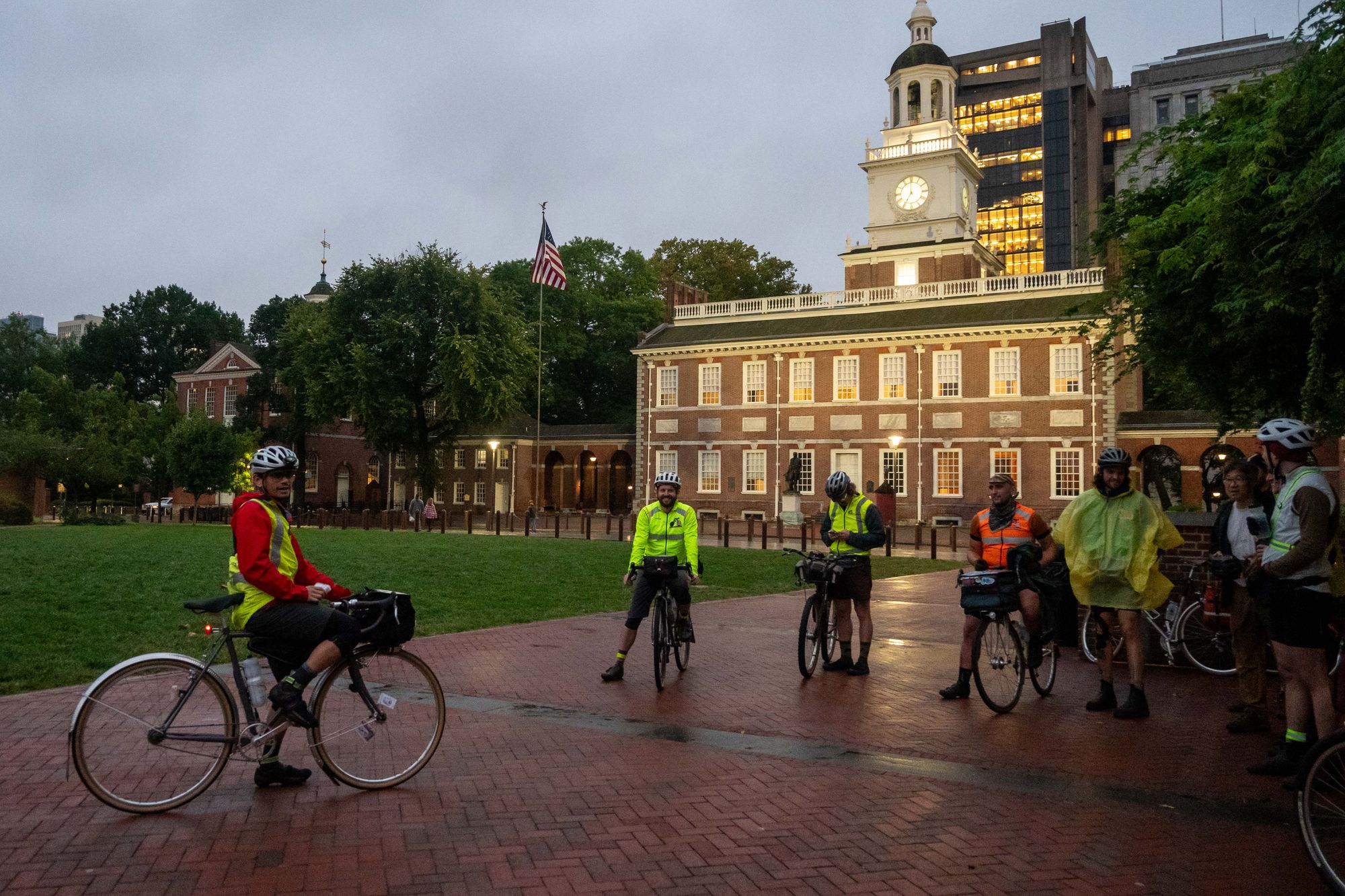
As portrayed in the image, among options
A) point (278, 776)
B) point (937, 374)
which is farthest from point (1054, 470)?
point (278, 776)

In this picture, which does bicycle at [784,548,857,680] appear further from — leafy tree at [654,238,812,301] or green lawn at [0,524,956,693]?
leafy tree at [654,238,812,301]

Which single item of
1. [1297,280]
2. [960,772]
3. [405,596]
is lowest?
[960,772]

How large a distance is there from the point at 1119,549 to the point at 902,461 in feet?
117

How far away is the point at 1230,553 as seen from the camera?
766 cm

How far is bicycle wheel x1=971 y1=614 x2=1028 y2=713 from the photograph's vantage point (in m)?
7.82

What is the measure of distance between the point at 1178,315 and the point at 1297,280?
131 inches

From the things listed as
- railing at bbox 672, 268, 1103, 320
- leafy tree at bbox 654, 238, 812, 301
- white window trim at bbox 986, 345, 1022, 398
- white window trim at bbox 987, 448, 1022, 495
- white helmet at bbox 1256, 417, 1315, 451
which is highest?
leafy tree at bbox 654, 238, 812, 301

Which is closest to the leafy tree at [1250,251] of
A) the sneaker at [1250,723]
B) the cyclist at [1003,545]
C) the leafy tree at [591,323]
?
the cyclist at [1003,545]

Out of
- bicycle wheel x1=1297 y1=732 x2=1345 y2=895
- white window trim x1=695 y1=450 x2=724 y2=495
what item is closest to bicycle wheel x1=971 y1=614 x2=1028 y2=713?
bicycle wheel x1=1297 y1=732 x2=1345 y2=895

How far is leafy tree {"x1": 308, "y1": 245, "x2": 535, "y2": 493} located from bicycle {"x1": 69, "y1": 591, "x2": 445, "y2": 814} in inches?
1507

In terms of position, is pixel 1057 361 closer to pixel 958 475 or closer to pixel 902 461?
pixel 958 475

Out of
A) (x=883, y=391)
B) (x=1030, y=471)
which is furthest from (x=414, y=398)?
(x=1030, y=471)

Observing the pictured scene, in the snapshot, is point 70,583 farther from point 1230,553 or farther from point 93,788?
point 1230,553

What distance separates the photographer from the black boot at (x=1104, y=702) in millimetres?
7863
